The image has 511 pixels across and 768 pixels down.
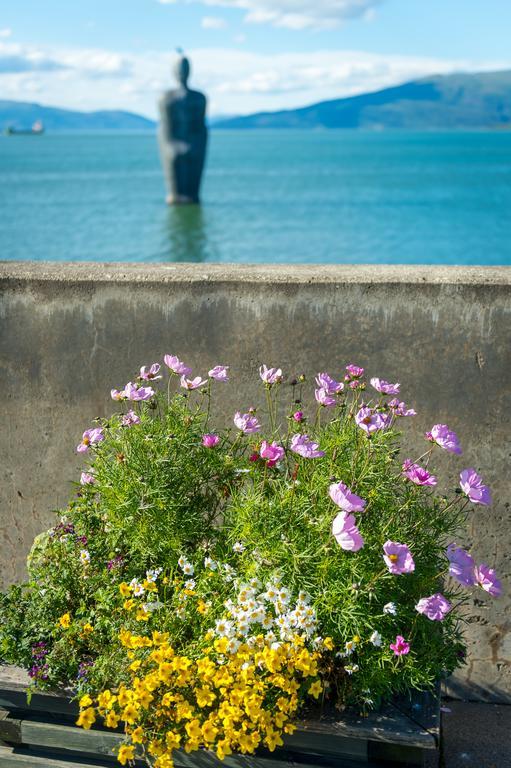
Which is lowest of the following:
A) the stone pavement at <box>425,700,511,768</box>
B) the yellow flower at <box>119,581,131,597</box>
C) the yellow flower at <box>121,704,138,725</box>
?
the stone pavement at <box>425,700,511,768</box>

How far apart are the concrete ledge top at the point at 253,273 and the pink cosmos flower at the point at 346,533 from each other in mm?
1098

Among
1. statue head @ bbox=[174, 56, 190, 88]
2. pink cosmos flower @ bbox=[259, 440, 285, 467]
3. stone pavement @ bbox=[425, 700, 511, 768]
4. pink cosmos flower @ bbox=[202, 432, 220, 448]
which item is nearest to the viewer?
pink cosmos flower @ bbox=[259, 440, 285, 467]

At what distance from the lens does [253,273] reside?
316cm

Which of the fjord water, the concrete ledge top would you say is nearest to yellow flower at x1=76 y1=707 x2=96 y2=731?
the concrete ledge top

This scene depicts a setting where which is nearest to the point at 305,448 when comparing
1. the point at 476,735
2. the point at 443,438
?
the point at 443,438

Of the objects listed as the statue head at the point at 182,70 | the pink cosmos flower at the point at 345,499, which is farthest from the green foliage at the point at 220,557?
the statue head at the point at 182,70

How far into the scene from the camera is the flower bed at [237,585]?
2.28 meters

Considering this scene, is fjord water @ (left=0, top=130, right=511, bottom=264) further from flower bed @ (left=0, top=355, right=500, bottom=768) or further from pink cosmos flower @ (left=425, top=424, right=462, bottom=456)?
pink cosmos flower @ (left=425, top=424, right=462, bottom=456)

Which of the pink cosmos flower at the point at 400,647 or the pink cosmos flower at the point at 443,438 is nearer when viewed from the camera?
the pink cosmos flower at the point at 400,647

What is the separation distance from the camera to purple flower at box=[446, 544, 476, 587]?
242cm

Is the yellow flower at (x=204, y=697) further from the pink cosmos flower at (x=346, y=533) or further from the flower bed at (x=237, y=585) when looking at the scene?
the pink cosmos flower at (x=346, y=533)

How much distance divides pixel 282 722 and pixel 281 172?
10699 centimetres

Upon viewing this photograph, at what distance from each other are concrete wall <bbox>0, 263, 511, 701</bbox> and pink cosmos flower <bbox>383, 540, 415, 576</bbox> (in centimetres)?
95

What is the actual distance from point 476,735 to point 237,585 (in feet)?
4.10
